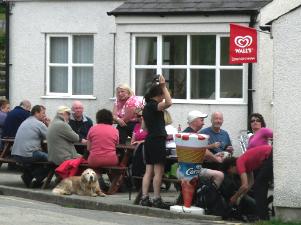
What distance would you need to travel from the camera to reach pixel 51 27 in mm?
27719

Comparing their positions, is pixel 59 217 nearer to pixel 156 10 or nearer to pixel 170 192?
pixel 170 192

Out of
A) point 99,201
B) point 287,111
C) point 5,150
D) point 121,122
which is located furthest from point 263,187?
point 5,150

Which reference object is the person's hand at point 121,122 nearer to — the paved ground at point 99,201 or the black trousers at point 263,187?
the paved ground at point 99,201

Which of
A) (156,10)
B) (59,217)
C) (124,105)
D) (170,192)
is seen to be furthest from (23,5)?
(59,217)

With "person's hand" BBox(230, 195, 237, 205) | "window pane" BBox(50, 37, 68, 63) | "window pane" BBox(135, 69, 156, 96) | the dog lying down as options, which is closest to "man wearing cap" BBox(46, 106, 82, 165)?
the dog lying down

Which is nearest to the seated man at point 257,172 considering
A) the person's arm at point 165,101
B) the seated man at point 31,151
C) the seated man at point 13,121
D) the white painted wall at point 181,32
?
the person's arm at point 165,101

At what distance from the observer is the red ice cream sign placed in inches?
914

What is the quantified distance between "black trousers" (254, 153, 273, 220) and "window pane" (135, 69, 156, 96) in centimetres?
1076

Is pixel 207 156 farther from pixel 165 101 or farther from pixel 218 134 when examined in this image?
pixel 218 134

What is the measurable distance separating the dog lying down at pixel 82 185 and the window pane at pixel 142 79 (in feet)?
26.1

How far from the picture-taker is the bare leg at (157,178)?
16.3 metres

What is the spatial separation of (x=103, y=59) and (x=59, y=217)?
13082 millimetres

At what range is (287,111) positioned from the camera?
14977 millimetres

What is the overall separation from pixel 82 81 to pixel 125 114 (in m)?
8.02
